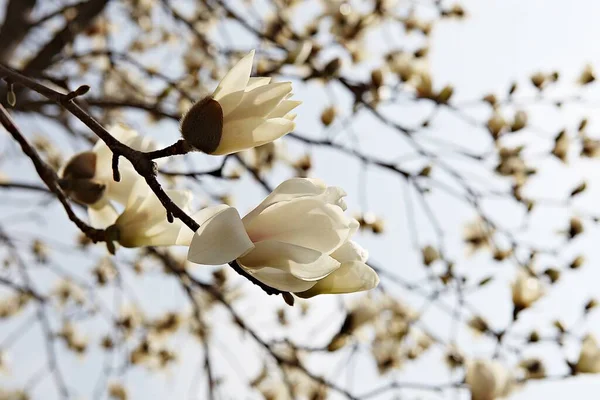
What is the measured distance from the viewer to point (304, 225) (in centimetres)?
41

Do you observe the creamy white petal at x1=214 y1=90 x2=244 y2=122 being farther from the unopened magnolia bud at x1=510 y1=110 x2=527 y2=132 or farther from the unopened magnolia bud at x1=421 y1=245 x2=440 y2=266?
the unopened magnolia bud at x1=510 y1=110 x2=527 y2=132

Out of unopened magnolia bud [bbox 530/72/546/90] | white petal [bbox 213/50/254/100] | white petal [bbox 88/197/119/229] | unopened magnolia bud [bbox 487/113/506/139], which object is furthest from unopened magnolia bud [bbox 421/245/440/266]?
white petal [bbox 213/50/254/100]

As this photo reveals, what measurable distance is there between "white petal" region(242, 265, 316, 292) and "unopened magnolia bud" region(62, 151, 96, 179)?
0.28m

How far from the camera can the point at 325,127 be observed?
1473 mm

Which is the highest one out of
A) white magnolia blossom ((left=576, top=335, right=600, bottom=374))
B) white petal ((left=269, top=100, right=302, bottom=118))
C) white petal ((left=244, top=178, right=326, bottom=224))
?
white petal ((left=269, top=100, right=302, bottom=118))

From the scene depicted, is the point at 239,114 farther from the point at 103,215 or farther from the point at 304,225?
the point at 103,215

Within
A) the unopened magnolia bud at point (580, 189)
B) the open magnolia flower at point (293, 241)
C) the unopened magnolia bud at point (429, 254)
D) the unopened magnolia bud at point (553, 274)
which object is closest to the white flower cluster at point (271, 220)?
the open magnolia flower at point (293, 241)

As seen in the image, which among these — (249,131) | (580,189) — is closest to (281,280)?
(249,131)

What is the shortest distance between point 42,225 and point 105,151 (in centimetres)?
164

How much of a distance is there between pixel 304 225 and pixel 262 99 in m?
0.10

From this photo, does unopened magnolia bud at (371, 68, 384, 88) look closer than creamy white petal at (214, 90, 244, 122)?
No

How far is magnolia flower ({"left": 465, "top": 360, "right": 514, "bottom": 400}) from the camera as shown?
920 mm

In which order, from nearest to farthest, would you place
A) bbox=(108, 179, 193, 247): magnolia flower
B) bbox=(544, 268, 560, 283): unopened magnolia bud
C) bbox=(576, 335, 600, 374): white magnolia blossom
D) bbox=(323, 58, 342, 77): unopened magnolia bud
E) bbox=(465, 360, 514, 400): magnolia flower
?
1. bbox=(108, 179, 193, 247): magnolia flower
2. bbox=(465, 360, 514, 400): magnolia flower
3. bbox=(576, 335, 600, 374): white magnolia blossom
4. bbox=(323, 58, 342, 77): unopened magnolia bud
5. bbox=(544, 268, 560, 283): unopened magnolia bud

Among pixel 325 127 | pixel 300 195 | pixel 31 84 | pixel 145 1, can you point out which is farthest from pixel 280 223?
pixel 145 1
